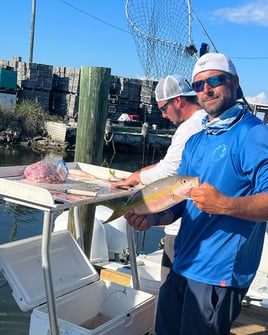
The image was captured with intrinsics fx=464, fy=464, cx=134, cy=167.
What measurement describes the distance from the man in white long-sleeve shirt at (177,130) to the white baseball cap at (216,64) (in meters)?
0.74

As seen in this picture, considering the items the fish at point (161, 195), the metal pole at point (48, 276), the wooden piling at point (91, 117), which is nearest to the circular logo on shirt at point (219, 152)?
the fish at point (161, 195)

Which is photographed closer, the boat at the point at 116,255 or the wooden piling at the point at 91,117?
the boat at the point at 116,255

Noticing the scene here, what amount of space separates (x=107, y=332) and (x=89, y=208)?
5.91ft

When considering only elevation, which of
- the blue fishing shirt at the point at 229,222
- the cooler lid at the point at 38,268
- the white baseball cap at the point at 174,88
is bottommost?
the cooler lid at the point at 38,268

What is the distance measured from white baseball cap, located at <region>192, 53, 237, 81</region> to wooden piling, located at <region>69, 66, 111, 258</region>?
83.0 inches

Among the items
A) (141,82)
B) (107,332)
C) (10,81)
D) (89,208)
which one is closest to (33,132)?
(10,81)

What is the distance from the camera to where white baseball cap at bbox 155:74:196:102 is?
3430 mm

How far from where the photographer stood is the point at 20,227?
9.73 meters

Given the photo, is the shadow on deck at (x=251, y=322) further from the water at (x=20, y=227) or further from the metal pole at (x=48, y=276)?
the water at (x=20, y=227)

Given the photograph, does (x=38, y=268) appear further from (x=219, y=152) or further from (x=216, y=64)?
(x=216, y=64)

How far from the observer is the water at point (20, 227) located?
480 centimetres

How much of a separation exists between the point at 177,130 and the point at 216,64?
952 millimetres

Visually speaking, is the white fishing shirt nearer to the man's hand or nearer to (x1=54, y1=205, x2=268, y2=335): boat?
(x1=54, y1=205, x2=268, y2=335): boat

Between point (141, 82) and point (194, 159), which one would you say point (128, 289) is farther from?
point (141, 82)
